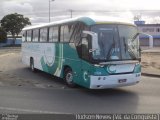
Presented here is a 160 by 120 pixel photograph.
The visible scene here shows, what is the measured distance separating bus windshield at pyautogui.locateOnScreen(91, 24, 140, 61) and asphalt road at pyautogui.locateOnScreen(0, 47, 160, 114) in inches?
56.1

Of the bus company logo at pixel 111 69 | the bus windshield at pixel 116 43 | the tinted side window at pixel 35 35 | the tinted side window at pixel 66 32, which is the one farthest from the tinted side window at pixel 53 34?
the bus company logo at pixel 111 69

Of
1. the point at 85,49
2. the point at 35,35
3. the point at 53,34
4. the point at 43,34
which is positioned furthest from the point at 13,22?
the point at 85,49

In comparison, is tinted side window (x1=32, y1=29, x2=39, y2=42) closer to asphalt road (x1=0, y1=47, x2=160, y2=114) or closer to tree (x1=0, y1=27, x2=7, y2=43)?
asphalt road (x1=0, y1=47, x2=160, y2=114)

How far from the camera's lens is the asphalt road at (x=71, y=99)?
9.79 m

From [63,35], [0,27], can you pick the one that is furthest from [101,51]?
[0,27]

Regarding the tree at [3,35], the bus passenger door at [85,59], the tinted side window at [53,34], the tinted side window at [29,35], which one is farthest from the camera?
the tree at [3,35]

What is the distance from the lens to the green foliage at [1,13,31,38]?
90.3 meters

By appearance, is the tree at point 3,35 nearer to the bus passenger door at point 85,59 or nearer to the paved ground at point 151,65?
the paved ground at point 151,65

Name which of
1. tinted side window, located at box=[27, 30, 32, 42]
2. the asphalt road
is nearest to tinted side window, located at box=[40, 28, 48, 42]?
tinted side window, located at box=[27, 30, 32, 42]

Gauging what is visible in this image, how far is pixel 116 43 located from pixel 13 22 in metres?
80.9

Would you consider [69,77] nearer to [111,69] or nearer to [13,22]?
[111,69]

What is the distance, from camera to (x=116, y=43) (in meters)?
12.2

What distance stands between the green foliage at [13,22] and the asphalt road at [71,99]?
253 ft

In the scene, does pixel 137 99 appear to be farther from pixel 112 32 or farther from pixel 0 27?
pixel 0 27
